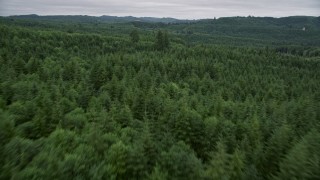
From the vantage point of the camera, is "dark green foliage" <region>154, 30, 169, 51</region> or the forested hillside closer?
the forested hillside

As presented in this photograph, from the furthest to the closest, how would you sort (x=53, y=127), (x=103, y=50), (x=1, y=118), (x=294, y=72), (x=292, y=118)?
1. (x=103, y=50)
2. (x=294, y=72)
3. (x=292, y=118)
4. (x=53, y=127)
5. (x=1, y=118)

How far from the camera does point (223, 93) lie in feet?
311

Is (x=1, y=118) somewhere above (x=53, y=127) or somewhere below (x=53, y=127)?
above

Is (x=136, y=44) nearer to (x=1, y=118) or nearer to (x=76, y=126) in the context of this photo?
(x=76, y=126)

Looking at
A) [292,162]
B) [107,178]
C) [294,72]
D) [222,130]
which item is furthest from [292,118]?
[294,72]

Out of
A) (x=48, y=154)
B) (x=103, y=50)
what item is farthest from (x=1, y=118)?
(x=103, y=50)

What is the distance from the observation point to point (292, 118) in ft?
185

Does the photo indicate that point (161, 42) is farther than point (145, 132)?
Yes

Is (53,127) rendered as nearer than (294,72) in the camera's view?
Yes

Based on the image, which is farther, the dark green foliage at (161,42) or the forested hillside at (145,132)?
the dark green foliage at (161,42)

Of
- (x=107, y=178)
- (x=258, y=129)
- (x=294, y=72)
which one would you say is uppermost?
(x=107, y=178)

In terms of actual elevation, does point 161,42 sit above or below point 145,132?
below

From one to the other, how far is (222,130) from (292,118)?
1552 cm

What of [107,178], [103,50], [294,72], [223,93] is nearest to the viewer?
[107,178]
